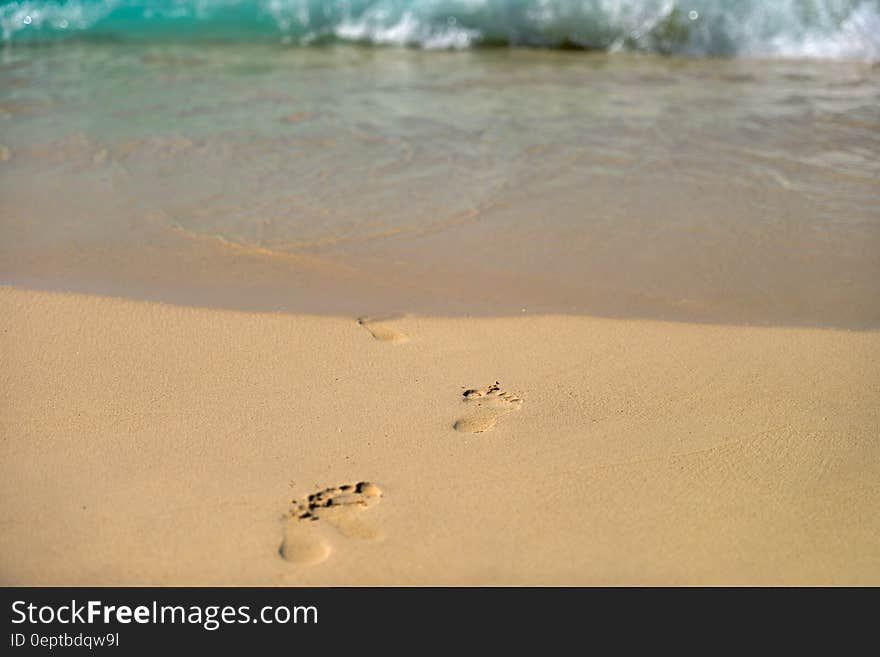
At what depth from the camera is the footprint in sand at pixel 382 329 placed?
10.2ft

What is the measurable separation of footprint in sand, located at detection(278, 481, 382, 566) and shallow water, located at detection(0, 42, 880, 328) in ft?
3.48

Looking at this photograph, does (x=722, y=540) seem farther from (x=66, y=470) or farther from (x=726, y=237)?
(x=726, y=237)

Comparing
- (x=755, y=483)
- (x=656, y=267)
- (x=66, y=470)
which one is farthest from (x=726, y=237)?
(x=66, y=470)

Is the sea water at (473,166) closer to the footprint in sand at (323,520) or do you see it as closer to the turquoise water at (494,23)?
the turquoise water at (494,23)

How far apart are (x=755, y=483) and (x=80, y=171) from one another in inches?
139

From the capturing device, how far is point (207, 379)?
2861 millimetres

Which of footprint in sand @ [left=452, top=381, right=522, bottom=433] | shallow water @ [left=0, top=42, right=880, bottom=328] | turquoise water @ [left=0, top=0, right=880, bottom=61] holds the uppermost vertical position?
turquoise water @ [left=0, top=0, right=880, bottom=61]

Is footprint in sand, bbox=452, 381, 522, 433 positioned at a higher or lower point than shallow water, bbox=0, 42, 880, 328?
lower

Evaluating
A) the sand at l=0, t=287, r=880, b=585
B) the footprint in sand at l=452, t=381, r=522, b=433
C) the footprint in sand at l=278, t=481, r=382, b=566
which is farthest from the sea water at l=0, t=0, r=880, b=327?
the footprint in sand at l=278, t=481, r=382, b=566

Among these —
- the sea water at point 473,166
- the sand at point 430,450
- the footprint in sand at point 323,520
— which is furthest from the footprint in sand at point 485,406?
the sea water at point 473,166

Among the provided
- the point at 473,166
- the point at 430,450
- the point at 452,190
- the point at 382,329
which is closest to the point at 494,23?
the point at 473,166

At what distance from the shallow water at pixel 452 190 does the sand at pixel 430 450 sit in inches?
11.8

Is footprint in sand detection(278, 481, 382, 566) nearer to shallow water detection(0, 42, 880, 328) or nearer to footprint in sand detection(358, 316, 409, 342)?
footprint in sand detection(358, 316, 409, 342)

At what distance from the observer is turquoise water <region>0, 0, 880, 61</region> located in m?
7.48
